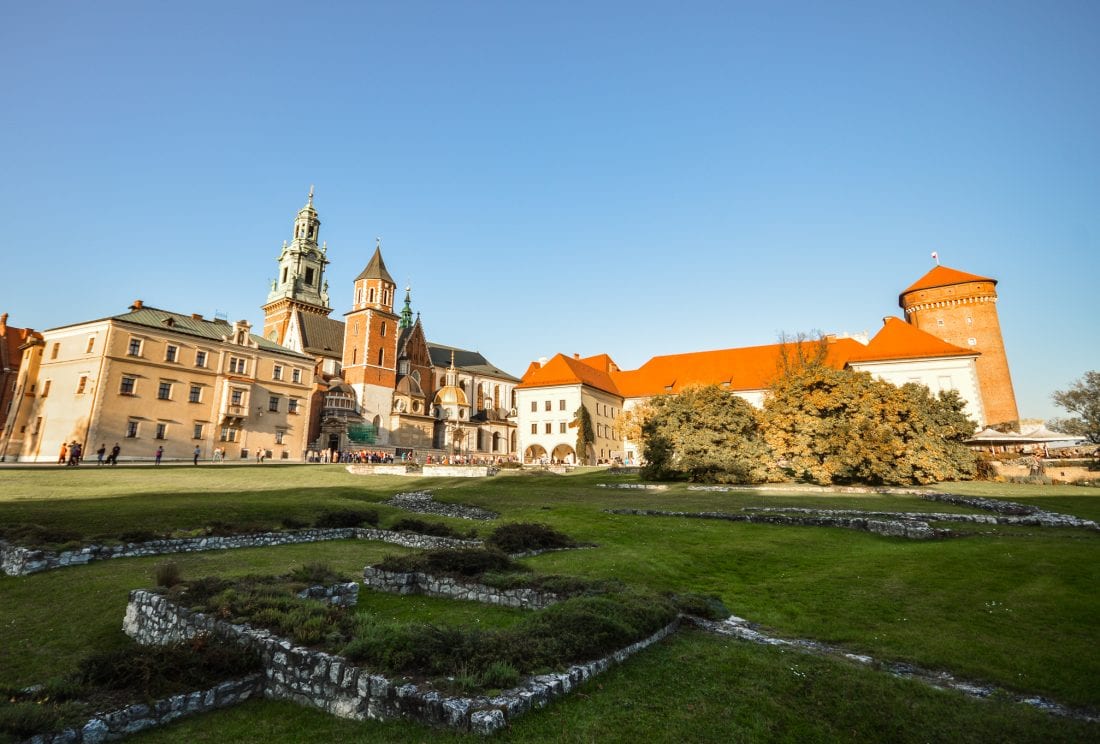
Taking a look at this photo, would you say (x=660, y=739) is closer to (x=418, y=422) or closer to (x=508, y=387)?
(x=418, y=422)

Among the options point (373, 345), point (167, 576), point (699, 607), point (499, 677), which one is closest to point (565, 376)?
point (373, 345)

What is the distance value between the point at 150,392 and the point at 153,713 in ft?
156

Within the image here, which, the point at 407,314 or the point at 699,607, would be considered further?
the point at 407,314

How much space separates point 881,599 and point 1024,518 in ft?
40.6

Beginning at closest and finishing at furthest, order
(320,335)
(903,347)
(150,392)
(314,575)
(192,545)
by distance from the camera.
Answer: (314,575), (192,545), (150,392), (903,347), (320,335)

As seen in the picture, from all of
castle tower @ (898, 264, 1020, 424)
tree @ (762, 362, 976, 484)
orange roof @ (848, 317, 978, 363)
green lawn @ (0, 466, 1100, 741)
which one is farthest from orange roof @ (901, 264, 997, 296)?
green lawn @ (0, 466, 1100, 741)

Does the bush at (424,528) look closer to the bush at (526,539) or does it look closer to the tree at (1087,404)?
the bush at (526,539)

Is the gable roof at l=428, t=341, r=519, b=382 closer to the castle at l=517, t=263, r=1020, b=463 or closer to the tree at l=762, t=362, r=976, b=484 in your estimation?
the castle at l=517, t=263, r=1020, b=463

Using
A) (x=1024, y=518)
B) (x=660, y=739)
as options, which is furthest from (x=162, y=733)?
(x=1024, y=518)

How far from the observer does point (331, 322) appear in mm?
80250

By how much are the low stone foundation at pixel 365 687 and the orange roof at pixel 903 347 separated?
5742 cm

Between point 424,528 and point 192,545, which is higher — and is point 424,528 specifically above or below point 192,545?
above

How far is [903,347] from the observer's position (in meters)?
55.2

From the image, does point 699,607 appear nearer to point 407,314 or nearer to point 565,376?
point 565,376
